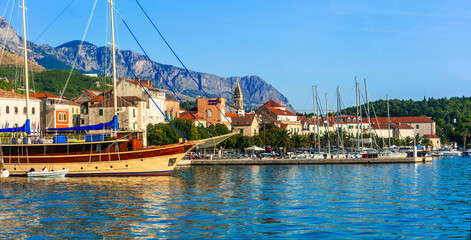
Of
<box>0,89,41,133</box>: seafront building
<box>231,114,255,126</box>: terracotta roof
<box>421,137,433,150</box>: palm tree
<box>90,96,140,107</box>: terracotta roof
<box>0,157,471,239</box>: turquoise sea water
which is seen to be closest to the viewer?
<box>0,157,471,239</box>: turquoise sea water

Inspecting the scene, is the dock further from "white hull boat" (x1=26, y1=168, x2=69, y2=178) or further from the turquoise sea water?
the turquoise sea water

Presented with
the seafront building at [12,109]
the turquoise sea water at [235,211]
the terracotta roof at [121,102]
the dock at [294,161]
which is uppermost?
the terracotta roof at [121,102]

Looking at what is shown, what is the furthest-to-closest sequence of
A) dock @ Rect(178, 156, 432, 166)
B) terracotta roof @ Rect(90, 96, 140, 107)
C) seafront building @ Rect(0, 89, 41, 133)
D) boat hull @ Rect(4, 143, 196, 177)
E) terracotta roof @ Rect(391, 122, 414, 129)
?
terracotta roof @ Rect(391, 122, 414, 129)
terracotta roof @ Rect(90, 96, 140, 107)
dock @ Rect(178, 156, 432, 166)
seafront building @ Rect(0, 89, 41, 133)
boat hull @ Rect(4, 143, 196, 177)

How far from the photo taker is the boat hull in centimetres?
5219

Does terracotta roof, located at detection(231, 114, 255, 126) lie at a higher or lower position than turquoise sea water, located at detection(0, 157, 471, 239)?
higher

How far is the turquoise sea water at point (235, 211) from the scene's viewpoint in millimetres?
22016

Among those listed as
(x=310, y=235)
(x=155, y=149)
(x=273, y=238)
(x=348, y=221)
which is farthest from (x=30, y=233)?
(x=155, y=149)

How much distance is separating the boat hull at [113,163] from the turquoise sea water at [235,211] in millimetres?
→ 9322

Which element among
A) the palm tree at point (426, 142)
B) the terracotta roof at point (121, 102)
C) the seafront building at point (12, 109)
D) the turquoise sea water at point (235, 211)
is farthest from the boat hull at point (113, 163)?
the palm tree at point (426, 142)

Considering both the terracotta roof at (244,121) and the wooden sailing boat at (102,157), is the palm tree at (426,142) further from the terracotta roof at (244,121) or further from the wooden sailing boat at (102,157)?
the wooden sailing boat at (102,157)

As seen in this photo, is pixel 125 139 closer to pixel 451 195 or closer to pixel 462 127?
pixel 451 195

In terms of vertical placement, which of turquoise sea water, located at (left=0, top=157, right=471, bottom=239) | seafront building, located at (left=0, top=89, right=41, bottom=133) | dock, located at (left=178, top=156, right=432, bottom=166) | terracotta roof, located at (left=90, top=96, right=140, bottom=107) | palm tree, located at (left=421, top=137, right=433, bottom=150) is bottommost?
turquoise sea water, located at (left=0, top=157, right=471, bottom=239)

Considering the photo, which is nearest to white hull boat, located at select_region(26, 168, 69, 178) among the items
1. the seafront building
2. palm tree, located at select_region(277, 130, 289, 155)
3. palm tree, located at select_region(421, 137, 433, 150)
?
A: the seafront building

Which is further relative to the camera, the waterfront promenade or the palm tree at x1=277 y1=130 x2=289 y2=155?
the palm tree at x1=277 y1=130 x2=289 y2=155
